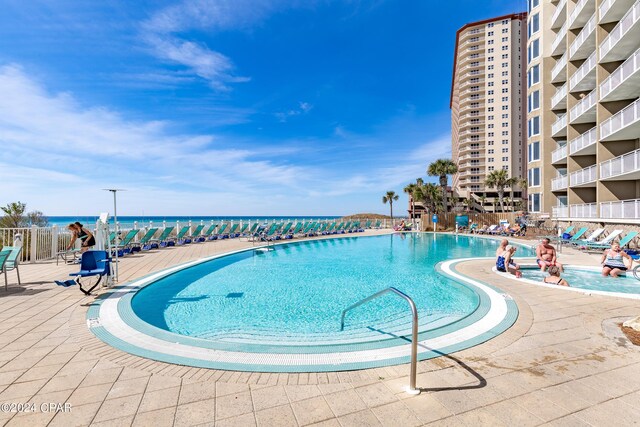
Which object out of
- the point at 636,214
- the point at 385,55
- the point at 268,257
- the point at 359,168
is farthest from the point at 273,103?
the point at 636,214

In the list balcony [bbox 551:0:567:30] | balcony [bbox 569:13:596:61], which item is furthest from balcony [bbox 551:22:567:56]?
balcony [bbox 569:13:596:61]

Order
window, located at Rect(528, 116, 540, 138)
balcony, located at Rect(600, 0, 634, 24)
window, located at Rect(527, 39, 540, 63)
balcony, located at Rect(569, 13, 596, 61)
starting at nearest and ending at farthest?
balcony, located at Rect(600, 0, 634, 24)
balcony, located at Rect(569, 13, 596, 61)
window, located at Rect(527, 39, 540, 63)
window, located at Rect(528, 116, 540, 138)

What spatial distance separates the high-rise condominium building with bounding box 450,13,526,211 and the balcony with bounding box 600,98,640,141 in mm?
50681

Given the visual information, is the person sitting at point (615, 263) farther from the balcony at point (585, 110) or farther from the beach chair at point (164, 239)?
the beach chair at point (164, 239)

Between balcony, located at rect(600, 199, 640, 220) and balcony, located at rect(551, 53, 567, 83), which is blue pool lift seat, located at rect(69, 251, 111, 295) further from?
balcony, located at rect(551, 53, 567, 83)

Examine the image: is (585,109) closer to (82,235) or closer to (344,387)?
(344,387)

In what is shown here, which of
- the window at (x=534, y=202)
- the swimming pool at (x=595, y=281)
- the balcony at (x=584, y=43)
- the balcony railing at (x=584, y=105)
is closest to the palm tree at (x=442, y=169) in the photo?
the window at (x=534, y=202)

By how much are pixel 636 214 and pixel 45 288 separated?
2046cm

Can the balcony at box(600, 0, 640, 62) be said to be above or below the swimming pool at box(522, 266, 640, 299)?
above

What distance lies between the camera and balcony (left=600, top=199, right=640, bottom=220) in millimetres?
12245

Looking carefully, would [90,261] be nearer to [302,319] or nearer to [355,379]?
[302,319]

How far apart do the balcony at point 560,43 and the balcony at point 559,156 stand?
750 cm

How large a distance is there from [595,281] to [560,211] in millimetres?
16155

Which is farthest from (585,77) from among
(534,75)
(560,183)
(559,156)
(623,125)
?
(534,75)
